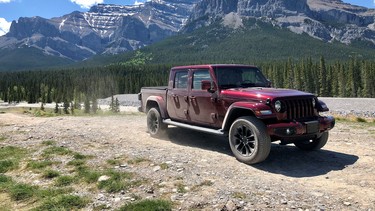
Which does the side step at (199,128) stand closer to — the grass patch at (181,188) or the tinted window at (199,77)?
the tinted window at (199,77)

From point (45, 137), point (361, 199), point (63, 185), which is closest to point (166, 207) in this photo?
point (63, 185)

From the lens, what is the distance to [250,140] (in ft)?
29.1

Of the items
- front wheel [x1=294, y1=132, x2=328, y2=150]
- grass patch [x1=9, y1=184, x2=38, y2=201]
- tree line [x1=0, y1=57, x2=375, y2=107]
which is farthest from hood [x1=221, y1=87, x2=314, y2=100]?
tree line [x1=0, y1=57, x2=375, y2=107]

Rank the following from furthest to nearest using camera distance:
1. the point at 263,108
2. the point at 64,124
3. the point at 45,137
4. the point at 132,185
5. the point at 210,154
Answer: the point at 64,124
the point at 45,137
the point at 210,154
the point at 263,108
the point at 132,185

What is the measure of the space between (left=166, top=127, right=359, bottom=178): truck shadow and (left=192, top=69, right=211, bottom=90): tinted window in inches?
83.8

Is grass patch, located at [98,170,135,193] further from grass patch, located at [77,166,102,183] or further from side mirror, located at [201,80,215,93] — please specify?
side mirror, located at [201,80,215,93]

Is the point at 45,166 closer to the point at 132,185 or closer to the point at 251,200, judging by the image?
the point at 132,185

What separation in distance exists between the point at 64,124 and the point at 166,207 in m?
11.9

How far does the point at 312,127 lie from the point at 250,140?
167 centimetres

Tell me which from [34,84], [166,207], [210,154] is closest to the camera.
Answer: [166,207]

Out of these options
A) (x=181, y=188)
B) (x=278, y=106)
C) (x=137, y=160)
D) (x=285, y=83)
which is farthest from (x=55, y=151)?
(x=285, y=83)

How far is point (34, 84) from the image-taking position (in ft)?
450

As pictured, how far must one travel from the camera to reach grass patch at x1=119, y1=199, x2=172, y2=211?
20.3ft

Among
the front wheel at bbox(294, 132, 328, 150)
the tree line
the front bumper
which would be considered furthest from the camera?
the tree line
